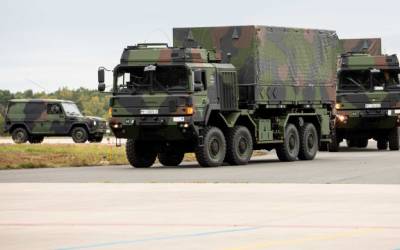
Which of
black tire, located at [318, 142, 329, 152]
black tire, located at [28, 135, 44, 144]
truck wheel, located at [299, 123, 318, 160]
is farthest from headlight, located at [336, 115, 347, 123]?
black tire, located at [28, 135, 44, 144]

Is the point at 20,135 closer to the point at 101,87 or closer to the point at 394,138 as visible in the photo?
the point at 394,138

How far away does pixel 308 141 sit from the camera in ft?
117

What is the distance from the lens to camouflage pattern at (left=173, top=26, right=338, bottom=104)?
107 ft

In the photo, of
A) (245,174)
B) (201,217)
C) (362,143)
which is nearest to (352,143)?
(362,143)

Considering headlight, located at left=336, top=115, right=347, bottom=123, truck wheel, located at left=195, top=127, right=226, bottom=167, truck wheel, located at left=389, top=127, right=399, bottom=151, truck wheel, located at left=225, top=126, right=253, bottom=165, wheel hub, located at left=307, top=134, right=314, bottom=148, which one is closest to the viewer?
truck wheel, located at left=195, top=127, right=226, bottom=167

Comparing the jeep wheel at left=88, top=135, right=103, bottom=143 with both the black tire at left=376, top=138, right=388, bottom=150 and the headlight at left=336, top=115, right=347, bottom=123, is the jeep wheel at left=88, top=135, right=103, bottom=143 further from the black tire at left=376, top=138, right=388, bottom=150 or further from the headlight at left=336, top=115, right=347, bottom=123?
the headlight at left=336, top=115, right=347, bottom=123

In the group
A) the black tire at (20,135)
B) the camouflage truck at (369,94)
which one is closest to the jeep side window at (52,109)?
the black tire at (20,135)

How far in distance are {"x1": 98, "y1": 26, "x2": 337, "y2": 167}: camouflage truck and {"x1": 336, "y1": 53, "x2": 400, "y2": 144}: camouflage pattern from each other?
17.7ft

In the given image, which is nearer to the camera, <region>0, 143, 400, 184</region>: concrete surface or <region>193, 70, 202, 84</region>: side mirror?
<region>0, 143, 400, 184</region>: concrete surface

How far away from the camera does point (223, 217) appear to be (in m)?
15.3

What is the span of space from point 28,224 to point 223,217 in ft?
8.01

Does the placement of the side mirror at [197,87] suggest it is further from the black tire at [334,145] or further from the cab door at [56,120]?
the cab door at [56,120]

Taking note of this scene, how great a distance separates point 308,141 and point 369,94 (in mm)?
7191

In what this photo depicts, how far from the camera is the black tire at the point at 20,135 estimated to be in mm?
53406
